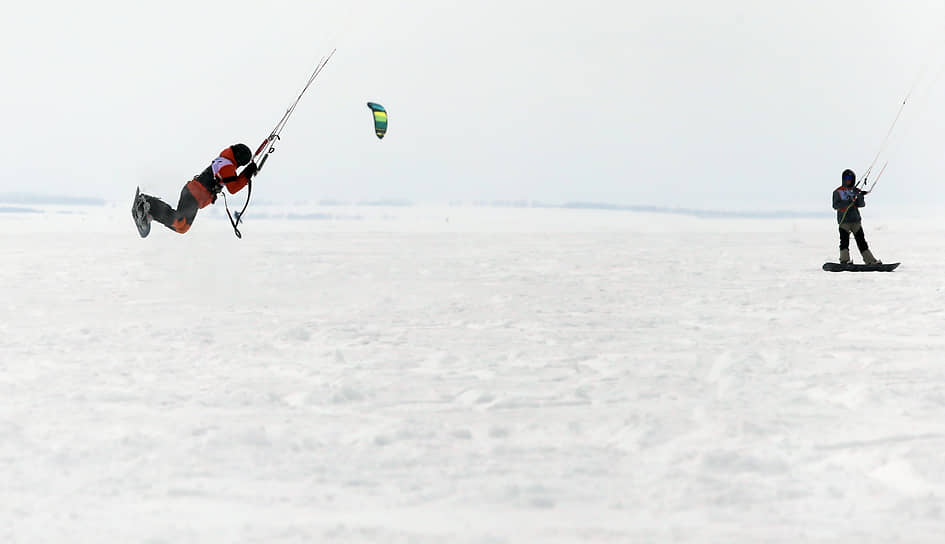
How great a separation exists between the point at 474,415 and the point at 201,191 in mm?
5738

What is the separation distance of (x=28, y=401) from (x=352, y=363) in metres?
2.48

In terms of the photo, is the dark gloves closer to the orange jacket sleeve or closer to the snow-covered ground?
the orange jacket sleeve

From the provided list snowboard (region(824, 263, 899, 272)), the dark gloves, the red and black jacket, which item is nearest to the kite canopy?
the dark gloves

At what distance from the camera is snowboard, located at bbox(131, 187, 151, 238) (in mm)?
10195

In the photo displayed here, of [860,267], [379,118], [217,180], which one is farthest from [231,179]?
[860,267]

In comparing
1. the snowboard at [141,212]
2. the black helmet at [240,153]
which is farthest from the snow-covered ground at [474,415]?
the black helmet at [240,153]

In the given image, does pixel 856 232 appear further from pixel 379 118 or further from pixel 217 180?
pixel 217 180

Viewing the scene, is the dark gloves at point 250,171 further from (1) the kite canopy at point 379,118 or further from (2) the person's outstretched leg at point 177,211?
(1) the kite canopy at point 379,118

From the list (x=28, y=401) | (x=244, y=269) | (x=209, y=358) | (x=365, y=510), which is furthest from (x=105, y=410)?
(x=244, y=269)

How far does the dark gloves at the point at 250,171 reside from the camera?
984 cm

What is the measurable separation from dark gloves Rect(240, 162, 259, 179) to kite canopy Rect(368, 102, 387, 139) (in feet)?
5.37

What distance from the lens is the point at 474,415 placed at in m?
5.57

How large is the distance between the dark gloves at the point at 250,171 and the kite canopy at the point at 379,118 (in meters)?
1.64

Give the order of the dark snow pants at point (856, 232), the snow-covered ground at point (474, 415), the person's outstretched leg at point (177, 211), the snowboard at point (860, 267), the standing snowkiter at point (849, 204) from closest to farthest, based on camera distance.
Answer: the snow-covered ground at point (474, 415) < the person's outstretched leg at point (177, 211) < the standing snowkiter at point (849, 204) < the dark snow pants at point (856, 232) < the snowboard at point (860, 267)
